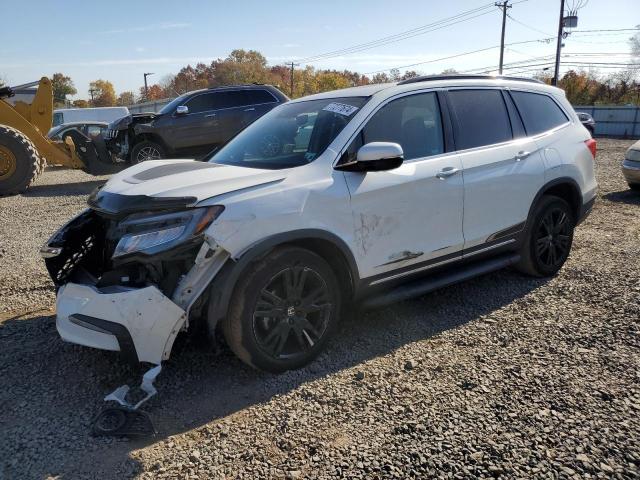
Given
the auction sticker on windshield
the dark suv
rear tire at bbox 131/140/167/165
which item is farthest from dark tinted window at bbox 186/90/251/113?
the auction sticker on windshield

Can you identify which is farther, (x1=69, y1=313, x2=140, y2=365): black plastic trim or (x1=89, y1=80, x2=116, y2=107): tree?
(x1=89, y1=80, x2=116, y2=107): tree

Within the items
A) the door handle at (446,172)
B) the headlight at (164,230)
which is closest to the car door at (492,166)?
the door handle at (446,172)

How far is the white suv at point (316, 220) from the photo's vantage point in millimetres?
2957

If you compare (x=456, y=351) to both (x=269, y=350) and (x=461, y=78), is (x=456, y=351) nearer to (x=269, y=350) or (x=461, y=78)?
(x=269, y=350)

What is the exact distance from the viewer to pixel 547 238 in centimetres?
488

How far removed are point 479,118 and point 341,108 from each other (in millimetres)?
1277

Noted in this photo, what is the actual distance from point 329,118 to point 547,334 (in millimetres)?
2245

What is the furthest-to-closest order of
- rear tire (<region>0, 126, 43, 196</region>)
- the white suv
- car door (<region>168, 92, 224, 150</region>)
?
car door (<region>168, 92, 224, 150</region>) → rear tire (<region>0, 126, 43, 196</region>) → the white suv

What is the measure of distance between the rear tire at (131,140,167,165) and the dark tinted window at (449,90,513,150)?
8936mm

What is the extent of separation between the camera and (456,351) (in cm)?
361

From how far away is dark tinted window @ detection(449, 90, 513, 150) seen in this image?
164 inches

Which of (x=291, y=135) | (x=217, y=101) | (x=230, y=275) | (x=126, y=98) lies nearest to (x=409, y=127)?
(x=291, y=135)

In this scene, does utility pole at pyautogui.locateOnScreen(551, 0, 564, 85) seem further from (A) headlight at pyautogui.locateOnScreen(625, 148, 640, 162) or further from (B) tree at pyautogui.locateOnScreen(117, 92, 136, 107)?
(B) tree at pyautogui.locateOnScreen(117, 92, 136, 107)

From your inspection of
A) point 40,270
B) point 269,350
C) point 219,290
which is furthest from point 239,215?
point 40,270
